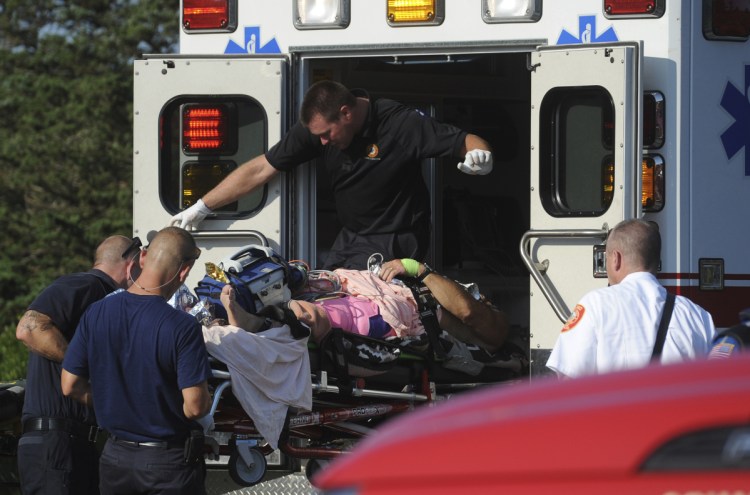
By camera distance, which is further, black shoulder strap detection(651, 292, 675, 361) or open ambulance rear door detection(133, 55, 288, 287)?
open ambulance rear door detection(133, 55, 288, 287)

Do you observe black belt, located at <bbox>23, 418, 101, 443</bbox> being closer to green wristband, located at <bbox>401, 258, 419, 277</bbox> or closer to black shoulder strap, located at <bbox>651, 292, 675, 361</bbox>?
green wristband, located at <bbox>401, 258, 419, 277</bbox>

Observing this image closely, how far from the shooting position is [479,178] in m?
8.26

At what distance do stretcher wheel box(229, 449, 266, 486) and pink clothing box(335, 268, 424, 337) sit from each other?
849mm

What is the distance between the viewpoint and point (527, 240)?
574 centimetres

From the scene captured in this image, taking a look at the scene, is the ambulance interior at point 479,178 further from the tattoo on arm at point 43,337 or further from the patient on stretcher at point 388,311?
the tattoo on arm at point 43,337

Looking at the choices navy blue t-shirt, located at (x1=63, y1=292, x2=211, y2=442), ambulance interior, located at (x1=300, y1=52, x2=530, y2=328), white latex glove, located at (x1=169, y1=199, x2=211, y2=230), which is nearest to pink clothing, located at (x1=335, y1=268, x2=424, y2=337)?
white latex glove, located at (x1=169, y1=199, x2=211, y2=230)

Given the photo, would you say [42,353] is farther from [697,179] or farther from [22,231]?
[22,231]

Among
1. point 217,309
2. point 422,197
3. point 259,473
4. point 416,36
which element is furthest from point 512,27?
point 259,473

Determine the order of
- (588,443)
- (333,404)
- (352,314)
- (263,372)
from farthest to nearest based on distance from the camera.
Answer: (352,314), (333,404), (263,372), (588,443)

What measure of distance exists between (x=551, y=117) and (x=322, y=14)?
3.99 ft

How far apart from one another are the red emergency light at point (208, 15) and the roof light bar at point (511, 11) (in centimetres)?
124

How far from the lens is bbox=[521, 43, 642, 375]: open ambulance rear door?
219 inches

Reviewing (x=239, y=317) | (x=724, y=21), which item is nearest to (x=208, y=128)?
(x=239, y=317)

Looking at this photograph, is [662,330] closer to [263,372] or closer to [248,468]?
[263,372]
